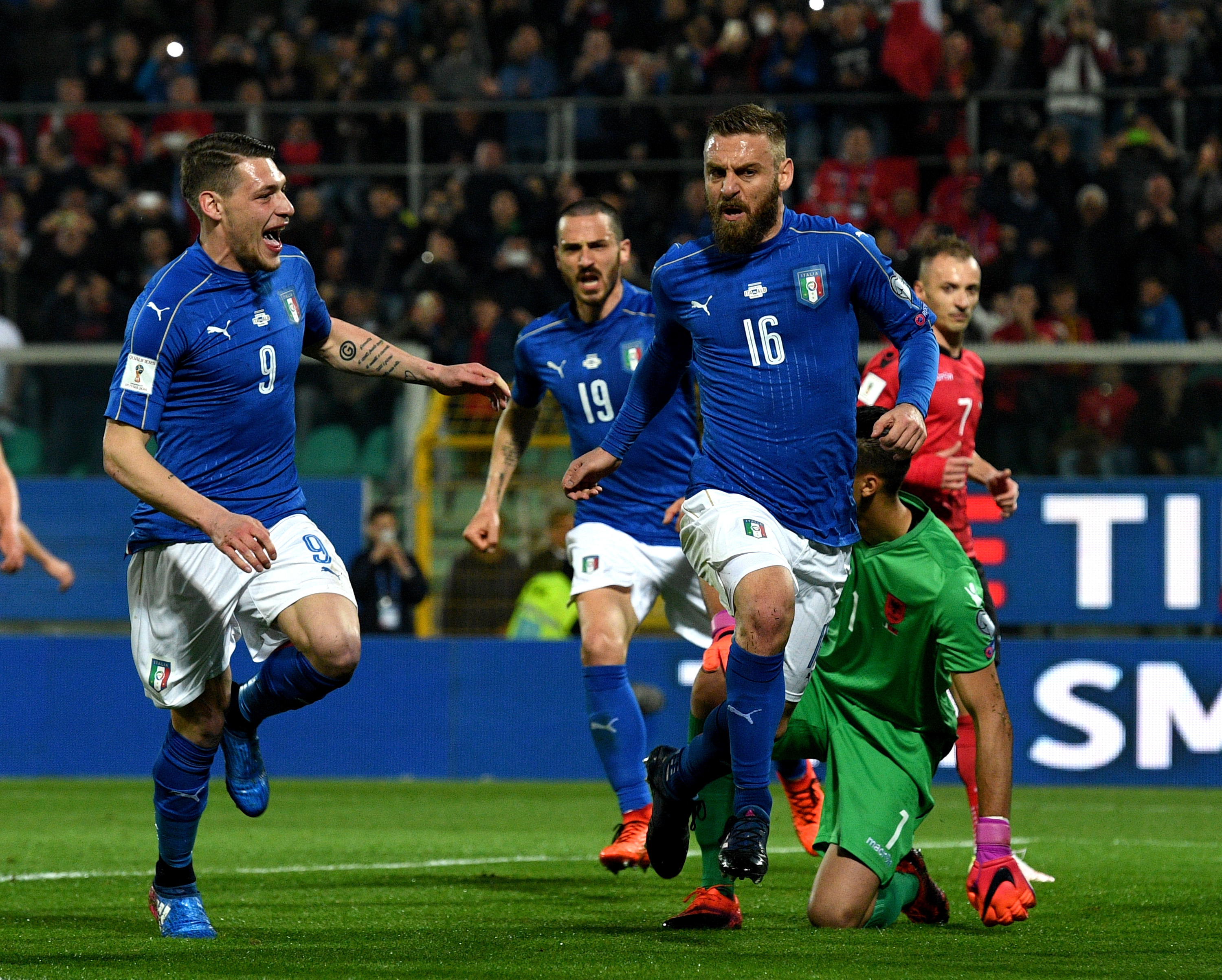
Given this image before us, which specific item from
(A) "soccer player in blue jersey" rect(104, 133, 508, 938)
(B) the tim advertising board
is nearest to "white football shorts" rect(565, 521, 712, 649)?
(A) "soccer player in blue jersey" rect(104, 133, 508, 938)

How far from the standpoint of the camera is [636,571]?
7793mm

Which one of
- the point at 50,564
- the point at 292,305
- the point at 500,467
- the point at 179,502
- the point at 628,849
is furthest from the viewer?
the point at 50,564

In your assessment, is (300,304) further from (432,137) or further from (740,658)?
(432,137)

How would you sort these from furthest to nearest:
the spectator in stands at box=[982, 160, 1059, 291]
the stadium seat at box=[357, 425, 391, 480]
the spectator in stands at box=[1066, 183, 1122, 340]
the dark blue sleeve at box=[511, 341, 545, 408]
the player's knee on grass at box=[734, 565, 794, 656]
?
1. the spectator in stands at box=[982, 160, 1059, 291]
2. the spectator in stands at box=[1066, 183, 1122, 340]
3. the stadium seat at box=[357, 425, 391, 480]
4. the dark blue sleeve at box=[511, 341, 545, 408]
5. the player's knee on grass at box=[734, 565, 794, 656]

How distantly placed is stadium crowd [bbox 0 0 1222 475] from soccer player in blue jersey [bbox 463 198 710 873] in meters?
5.05

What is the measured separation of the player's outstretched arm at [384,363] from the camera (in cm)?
628

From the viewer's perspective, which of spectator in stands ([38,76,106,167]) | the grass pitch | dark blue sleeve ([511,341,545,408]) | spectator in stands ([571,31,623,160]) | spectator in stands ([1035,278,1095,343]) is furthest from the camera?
spectator in stands ([38,76,106,167])

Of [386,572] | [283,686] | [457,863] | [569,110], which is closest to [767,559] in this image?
[283,686]

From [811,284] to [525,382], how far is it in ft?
8.30

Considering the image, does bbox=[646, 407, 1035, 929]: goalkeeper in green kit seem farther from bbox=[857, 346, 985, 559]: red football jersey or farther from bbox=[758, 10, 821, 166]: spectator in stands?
bbox=[758, 10, 821, 166]: spectator in stands

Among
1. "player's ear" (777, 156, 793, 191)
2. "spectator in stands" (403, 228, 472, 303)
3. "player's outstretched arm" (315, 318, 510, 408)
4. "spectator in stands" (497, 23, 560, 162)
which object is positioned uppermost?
"spectator in stands" (497, 23, 560, 162)

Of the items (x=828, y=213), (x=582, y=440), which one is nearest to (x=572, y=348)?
(x=582, y=440)

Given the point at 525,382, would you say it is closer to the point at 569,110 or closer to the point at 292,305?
the point at 292,305

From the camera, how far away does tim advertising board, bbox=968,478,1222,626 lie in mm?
12469
